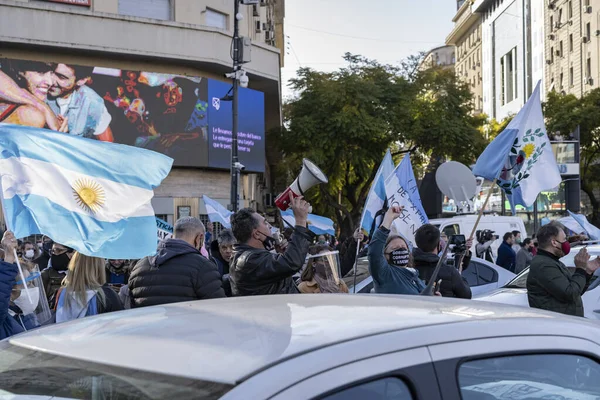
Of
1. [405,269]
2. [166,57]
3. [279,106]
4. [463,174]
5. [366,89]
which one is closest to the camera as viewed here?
[405,269]

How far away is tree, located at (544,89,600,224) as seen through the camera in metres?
46.7

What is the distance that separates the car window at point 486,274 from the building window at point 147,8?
71.1 feet

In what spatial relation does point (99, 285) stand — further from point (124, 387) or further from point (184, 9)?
point (184, 9)

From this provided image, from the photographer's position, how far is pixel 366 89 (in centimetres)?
3519

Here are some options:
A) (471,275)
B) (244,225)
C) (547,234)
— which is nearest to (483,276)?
(471,275)

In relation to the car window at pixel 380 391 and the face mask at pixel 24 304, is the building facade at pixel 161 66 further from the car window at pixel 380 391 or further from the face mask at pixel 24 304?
the car window at pixel 380 391

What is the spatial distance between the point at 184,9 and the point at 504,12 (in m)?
62.9

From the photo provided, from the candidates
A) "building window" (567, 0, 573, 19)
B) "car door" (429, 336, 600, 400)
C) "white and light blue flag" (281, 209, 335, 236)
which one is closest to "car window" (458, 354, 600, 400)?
"car door" (429, 336, 600, 400)

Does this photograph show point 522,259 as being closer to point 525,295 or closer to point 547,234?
point 525,295

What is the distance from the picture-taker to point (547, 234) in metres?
6.39

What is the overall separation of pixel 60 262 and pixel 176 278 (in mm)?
2303

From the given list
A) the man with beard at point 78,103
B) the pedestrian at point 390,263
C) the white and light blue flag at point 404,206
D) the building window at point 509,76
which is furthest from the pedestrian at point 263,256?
the building window at point 509,76

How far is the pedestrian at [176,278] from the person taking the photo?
548cm

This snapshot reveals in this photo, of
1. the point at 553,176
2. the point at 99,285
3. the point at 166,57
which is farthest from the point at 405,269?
the point at 166,57
